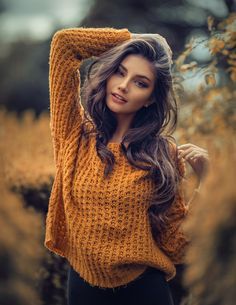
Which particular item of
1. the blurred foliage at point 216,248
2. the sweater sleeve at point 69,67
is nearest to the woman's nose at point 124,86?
the sweater sleeve at point 69,67

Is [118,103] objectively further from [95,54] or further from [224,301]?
[224,301]

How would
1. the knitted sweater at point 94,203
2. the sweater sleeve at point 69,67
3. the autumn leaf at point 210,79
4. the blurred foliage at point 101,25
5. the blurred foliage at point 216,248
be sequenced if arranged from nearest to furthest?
the blurred foliage at point 216,248
the knitted sweater at point 94,203
the sweater sleeve at point 69,67
the autumn leaf at point 210,79
the blurred foliage at point 101,25

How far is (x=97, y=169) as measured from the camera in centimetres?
229

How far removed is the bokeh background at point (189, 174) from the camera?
5.52 ft

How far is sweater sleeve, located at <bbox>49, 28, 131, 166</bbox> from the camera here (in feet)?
7.79

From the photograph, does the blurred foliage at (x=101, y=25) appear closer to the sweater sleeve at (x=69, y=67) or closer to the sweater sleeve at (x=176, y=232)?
the sweater sleeve at (x=69, y=67)

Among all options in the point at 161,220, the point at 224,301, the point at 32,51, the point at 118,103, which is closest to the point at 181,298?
the point at 161,220

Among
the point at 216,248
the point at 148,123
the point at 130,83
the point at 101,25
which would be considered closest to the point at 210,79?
the point at 148,123

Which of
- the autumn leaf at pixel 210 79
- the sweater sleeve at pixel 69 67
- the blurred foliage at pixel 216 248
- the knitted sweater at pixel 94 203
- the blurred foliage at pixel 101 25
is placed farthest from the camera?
the blurred foliage at pixel 101 25

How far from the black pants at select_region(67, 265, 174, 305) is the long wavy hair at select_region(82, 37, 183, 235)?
0.63ft

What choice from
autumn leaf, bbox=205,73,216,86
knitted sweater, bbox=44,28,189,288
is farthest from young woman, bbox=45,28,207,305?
autumn leaf, bbox=205,73,216,86

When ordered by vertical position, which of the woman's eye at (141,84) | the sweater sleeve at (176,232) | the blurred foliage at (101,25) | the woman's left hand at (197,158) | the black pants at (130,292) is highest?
the woman's eye at (141,84)

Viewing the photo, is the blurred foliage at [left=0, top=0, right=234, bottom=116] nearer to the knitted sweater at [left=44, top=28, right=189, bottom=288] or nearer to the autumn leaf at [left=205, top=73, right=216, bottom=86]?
the autumn leaf at [left=205, top=73, right=216, bottom=86]

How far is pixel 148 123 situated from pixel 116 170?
25 centimetres
